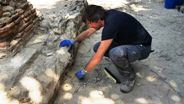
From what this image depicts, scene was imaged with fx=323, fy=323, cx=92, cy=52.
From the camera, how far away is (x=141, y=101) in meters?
3.94

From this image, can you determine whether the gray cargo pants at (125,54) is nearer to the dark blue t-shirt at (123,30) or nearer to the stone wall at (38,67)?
the dark blue t-shirt at (123,30)

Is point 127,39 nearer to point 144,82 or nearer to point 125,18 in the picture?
point 125,18

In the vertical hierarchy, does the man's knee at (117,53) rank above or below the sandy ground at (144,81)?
above

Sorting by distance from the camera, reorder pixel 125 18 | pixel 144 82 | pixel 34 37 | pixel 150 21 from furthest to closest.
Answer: pixel 150 21 < pixel 34 37 < pixel 144 82 < pixel 125 18

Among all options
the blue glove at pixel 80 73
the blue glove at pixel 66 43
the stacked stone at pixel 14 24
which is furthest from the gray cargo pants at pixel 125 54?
the stacked stone at pixel 14 24

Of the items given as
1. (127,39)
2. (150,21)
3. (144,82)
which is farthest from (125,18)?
(150,21)

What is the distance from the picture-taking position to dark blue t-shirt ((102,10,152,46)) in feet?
12.8

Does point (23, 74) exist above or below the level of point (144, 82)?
above

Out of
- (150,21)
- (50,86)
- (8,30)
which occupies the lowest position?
(150,21)

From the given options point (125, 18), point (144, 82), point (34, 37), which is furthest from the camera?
point (34, 37)

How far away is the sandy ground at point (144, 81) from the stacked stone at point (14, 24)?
33.4 inches

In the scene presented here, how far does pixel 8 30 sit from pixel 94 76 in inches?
52.3

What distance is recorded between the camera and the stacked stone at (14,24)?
4230 mm

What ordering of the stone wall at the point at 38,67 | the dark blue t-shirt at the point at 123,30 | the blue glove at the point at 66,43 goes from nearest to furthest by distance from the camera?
the stone wall at the point at 38,67 < the dark blue t-shirt at the point at 123,30 < the blue glove at the point at 66,43
